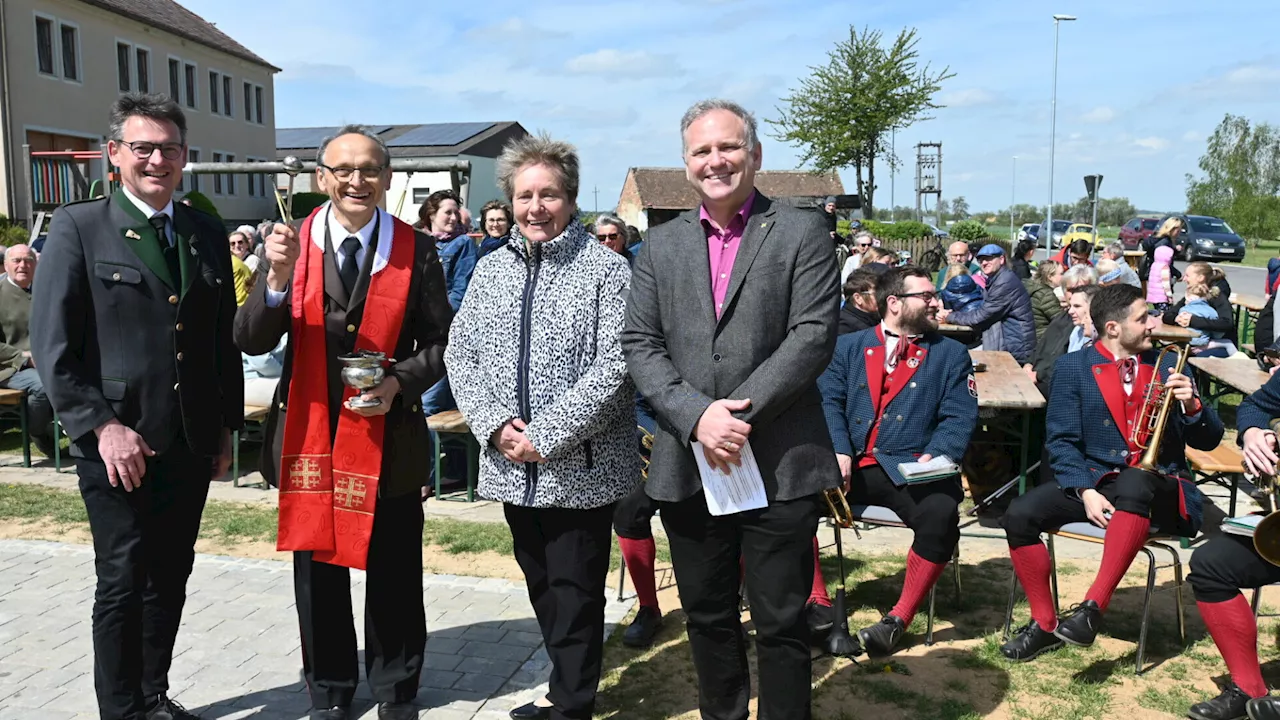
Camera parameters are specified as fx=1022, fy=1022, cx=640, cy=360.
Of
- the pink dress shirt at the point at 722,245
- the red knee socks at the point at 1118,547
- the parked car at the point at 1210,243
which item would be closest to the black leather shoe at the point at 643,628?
the red knee socks at the point at 1118,547

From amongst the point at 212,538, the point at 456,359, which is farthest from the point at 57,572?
the point at 456,359

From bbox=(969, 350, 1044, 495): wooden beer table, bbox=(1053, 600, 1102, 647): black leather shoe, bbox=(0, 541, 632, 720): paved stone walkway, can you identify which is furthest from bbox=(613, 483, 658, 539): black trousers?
Result: bbox=(969, 350, 1044, 495): wooden beer table

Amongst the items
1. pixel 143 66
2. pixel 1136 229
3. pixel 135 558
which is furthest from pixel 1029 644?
pixel 143 66

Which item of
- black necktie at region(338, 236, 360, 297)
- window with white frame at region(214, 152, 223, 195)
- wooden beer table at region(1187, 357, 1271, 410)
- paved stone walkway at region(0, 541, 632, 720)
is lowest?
paved stone walkway at region(0, 541, 632, 720)

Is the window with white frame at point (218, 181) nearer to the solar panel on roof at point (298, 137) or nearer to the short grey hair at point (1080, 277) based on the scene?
the solar panel on roof at point (298, 137)

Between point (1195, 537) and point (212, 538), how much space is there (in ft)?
17.2

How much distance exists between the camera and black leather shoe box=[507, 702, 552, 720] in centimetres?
362

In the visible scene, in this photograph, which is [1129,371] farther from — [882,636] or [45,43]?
[45,43]

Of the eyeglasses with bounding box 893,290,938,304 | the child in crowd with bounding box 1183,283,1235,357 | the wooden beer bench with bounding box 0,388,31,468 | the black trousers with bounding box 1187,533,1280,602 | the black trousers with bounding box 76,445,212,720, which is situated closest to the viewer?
the black trousers with bounding box 76,445,212,720

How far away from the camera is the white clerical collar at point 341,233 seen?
11.2ft

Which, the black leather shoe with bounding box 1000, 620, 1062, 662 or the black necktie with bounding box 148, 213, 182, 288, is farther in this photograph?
the black leather shoe with bounding box 1000, 620, 1062, 662

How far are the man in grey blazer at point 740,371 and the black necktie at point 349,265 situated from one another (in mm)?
960

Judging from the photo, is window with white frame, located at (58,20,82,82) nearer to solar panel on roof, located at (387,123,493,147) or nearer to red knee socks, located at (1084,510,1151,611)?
solar panel on roof, located at (387,123,493,147)

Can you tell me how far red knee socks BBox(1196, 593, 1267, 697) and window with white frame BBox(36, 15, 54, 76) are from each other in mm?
31770
